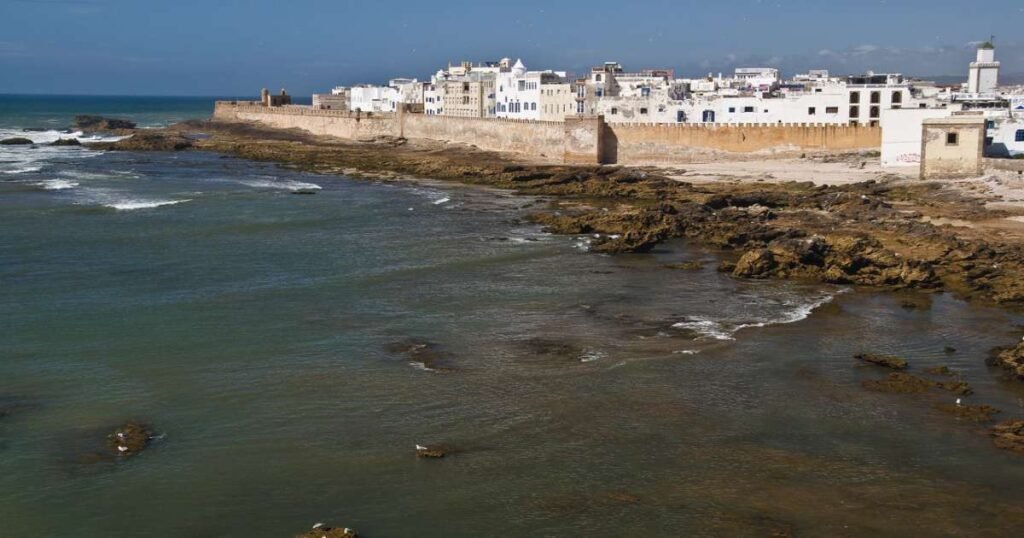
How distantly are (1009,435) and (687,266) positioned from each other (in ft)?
39.2

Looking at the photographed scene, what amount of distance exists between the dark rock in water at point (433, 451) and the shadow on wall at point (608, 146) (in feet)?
123

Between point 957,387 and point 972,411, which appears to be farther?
point 957,387

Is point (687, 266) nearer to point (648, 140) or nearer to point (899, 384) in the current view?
point (899, 384)

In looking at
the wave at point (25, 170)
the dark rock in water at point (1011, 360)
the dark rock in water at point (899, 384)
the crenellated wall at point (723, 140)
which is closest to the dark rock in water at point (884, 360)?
the dark rock in water at point (899, 384)

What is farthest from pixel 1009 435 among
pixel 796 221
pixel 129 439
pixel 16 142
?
pixel 16 142

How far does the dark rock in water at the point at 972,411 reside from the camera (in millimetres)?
14242

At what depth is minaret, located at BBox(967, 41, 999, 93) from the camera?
167ft

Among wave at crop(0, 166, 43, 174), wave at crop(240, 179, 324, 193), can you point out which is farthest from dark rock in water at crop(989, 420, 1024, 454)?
wave at crop(0, 166, 43, 174)

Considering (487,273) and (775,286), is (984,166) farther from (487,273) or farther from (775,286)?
(487,273)

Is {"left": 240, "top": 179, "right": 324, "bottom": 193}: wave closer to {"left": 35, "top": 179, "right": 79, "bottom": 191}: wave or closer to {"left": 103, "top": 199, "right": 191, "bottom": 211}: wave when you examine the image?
{"left": 103, "top": 199, "right": 191, "bottom": 211}: wave

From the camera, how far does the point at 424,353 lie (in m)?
17.4

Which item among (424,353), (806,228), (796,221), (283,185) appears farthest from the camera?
(283,185)

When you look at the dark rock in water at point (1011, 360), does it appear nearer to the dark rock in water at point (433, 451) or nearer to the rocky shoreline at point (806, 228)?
the rocky shoreline at point (806, 228)

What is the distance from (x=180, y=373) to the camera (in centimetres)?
1609
